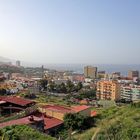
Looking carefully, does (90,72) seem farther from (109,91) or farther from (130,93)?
(109,91)

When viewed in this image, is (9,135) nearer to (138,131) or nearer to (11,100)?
(138,131)

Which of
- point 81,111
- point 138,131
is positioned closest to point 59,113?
point 81,111

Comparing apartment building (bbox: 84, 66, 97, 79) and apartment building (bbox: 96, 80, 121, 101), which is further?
apartment building (bbox: 84, 66, 97, 79)

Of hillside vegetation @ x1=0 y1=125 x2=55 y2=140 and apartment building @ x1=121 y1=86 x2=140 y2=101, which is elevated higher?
hillside vegetation @ x1=0 y1=125 x2=55 y2=140

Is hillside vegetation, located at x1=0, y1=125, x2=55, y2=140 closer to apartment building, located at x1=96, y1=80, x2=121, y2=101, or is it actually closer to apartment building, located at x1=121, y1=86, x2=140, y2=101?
apartment building, located at x1=96, y1=80, x2=121, y2=101

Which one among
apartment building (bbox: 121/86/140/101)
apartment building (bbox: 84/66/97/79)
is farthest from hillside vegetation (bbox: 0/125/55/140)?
apartment building (bbox: 84/66/97/79)

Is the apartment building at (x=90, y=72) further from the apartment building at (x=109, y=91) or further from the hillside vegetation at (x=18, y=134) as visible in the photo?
the hillside vegetation at (x=18, y=134)

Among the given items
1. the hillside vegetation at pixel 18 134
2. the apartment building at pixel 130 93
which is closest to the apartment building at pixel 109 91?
the apartment building at pixel 130 93

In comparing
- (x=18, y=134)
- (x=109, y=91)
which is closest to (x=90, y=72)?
(x=109, y=91)

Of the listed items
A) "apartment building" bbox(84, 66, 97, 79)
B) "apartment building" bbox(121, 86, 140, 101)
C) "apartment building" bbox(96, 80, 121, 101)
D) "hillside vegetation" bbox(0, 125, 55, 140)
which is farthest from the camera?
"apartment building" bbox(84, 66, 97, 79)

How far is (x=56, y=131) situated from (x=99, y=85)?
54.7 meters

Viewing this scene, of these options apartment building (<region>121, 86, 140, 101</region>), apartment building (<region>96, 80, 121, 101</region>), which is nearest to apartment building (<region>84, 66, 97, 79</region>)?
apartment building (<region>121, 86, 140, 101</region>)

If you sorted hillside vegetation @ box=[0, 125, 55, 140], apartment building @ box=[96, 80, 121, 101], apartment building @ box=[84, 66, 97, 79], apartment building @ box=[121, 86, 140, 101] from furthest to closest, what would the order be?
apartment building @ box=[84, 66, 97, 79] → apartment building @ box=[121, 86, 140, 101] → apartment building @ box=[96, 80, 121, 101] → hillside vegetation @ box=[0, 125, 55, 140]

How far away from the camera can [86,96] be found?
57750mm
